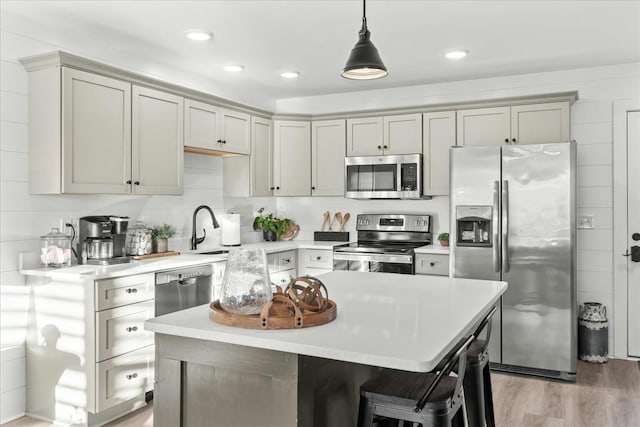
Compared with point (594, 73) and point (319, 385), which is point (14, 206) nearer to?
point (319, 385)

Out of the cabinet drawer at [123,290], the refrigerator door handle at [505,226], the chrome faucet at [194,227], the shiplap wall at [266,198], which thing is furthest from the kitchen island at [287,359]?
the chrome faucet at [194,227]

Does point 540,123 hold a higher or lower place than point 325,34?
lower

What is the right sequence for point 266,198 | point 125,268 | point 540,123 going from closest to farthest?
point 125,268, point 540,123, point 266,198

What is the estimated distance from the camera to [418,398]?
5.75ft

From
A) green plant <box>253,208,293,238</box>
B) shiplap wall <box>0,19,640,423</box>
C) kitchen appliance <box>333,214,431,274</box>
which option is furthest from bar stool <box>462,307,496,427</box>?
green plant <box>253,208,293,238</box>

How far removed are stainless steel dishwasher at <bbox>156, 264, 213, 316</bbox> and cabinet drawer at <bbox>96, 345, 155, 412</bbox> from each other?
309 mm

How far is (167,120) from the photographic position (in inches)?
154

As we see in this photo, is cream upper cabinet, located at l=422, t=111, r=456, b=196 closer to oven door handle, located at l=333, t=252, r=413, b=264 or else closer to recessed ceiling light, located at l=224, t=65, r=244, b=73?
oven door handle, located at l=333, t=252, r=413, b=264

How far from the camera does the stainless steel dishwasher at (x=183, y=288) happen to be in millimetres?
3486

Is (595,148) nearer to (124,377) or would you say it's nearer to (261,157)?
(261,157)

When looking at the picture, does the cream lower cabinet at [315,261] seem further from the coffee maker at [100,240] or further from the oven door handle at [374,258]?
the coffee maker at [100,240]

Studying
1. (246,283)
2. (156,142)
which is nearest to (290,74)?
(156,142)

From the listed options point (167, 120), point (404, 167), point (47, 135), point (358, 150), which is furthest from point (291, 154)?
point (47, 135)

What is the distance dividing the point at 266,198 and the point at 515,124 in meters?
Result: 2.64
